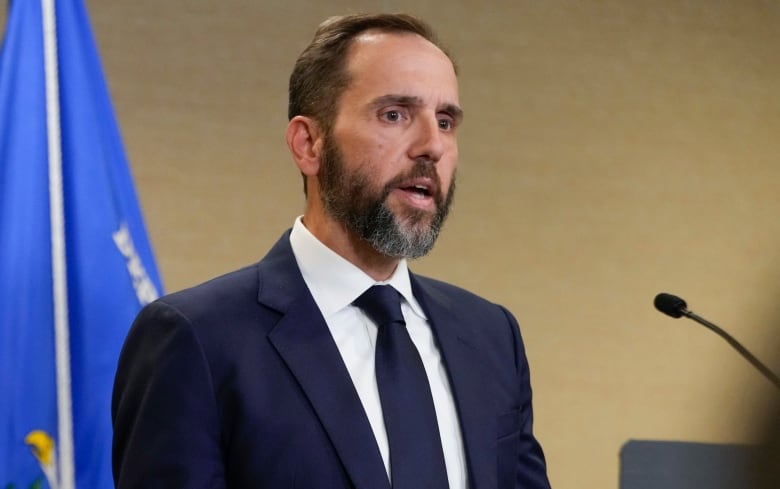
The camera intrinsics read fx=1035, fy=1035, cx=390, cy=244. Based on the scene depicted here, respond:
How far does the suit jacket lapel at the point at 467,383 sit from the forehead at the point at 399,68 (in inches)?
13.0

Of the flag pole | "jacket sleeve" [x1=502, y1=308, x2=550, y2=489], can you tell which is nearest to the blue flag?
the flag pole

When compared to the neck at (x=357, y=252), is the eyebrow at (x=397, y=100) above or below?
above

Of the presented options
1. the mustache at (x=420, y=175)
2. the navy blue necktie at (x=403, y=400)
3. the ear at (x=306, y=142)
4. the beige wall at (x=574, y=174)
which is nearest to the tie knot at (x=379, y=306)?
the navy blue necktie at (x=403, y=400)

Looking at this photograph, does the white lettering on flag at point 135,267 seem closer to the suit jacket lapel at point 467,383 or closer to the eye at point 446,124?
the suit jacket lapel at point 467,383

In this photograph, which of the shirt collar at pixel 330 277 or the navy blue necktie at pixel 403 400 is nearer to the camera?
the navy blue necktie at pixel 403 400

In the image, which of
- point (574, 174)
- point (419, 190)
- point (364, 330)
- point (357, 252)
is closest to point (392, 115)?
point (419, 190)

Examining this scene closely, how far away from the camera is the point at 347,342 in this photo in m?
1.60

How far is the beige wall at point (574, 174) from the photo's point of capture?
121 inches

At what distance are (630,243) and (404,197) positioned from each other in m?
2.08

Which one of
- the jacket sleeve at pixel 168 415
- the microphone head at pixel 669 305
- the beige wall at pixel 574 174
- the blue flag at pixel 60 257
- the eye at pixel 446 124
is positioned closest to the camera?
the jacket sleeve at pixel 168 415

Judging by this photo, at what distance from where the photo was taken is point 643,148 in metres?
3.59

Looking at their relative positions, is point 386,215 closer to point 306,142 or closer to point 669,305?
point 306,142

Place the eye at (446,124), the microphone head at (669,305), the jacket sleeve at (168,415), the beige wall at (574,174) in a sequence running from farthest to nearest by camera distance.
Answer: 1. the beige wall at (574,174)
2. the microphone head at (669,305)
3. the eye at (446,124)
4. the jacket sleeve at (168,415)

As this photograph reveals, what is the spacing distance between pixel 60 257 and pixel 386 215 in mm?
999
